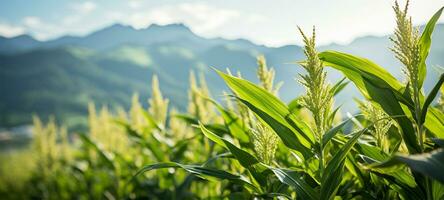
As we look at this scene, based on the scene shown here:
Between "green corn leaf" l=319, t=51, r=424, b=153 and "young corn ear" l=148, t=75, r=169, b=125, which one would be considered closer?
"green corn leaf" l=319, t=51, r=424, b=153

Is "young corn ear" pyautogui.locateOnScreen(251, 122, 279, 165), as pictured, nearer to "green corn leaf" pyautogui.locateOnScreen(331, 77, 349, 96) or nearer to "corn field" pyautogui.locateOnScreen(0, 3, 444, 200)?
"corn field" pyautogui.locateOnScreen(0, 3, 444, 200)

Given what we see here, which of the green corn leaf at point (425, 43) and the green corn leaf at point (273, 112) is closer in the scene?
the green corn leaf at point (425, 43)

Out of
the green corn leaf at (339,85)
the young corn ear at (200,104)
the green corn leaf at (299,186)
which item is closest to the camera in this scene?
the green corn leaf at (299,186)

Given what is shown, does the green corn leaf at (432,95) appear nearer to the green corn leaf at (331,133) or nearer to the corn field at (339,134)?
the corn field at (339,134)

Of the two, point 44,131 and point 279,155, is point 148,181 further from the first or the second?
point 44,131

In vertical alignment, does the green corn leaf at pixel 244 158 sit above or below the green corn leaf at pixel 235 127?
below

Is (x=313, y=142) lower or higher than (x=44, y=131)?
lower

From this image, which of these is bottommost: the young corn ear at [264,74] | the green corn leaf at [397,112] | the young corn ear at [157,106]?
the green corn leaf at [397,112]

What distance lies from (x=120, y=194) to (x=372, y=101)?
4.91m

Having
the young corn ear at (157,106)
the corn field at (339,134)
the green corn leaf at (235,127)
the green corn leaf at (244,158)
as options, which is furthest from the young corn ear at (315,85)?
the young corn ear at (157,106)

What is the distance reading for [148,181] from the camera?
5.36 m

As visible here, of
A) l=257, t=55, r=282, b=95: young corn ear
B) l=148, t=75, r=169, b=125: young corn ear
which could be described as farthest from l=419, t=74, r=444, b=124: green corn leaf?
l=148, t=75, r=169, b=125: young corn ear

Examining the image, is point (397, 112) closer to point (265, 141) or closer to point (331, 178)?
point (331, 178)

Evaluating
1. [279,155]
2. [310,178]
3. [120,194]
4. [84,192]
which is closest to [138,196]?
[120,194]
